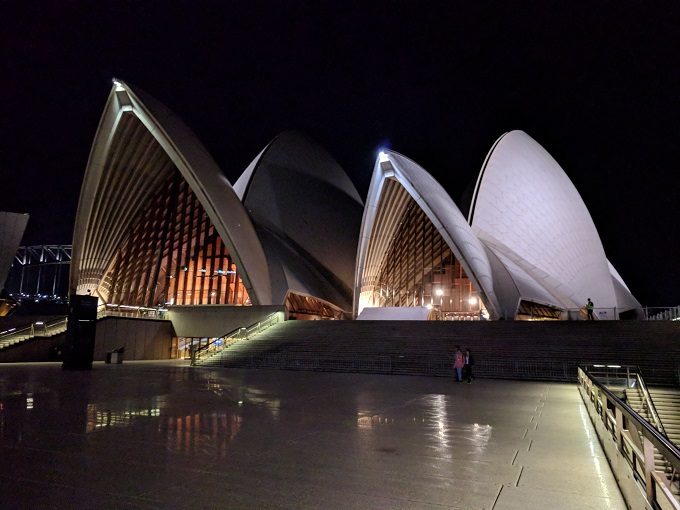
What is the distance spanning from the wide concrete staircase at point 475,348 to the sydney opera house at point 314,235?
6.02 metres

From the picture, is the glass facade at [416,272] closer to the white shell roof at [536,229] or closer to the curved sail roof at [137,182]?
the white shell roof at [536,229]

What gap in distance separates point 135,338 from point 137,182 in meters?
11.6

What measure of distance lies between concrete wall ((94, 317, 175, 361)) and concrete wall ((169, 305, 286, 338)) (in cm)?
67

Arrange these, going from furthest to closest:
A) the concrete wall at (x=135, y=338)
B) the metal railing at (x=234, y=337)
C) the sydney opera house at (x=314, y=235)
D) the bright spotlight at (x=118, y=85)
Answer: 1. the sydney opera house at (x=314, y=235)
2. the bright spotlight at (x=118, y=85)
3. the concrete wall at (x=135, y=338)
4. the metal railing at (x=234, y=337)

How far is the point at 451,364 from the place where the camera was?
15.4 m

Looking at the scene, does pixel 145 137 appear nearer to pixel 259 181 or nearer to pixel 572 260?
pixel 259 181

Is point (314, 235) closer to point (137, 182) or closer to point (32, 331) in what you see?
point (137, 182)

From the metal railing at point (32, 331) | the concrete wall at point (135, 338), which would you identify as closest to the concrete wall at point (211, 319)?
the concrete wall at point (135, 338)

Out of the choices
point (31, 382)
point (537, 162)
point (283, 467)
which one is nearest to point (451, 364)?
point (31, 382)

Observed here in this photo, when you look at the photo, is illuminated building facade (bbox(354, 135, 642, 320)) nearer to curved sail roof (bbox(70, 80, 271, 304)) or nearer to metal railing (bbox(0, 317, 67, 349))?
curved sail roof (bbox(70, 80, 271, 304))

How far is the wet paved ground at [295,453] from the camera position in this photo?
3.34m

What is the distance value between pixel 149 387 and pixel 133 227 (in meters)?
24.5

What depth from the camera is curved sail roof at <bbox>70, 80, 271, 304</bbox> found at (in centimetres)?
2473

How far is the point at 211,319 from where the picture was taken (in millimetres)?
24906
